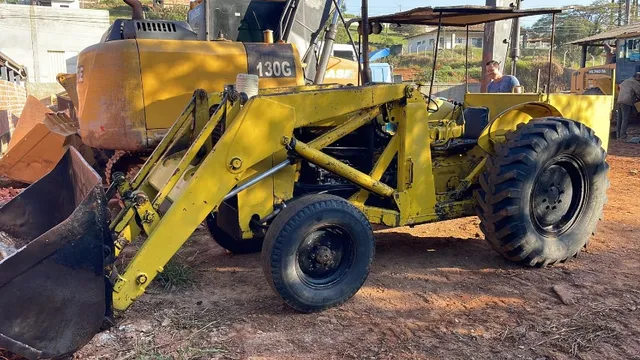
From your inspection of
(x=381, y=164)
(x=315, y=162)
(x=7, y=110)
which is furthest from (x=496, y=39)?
(x=7, y=110)

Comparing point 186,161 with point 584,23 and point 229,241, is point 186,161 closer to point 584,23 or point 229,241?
point 229,241

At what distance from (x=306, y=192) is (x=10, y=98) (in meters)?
12.0

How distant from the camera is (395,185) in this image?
16.4 ft

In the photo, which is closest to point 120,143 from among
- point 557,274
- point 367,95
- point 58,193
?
point 58,193

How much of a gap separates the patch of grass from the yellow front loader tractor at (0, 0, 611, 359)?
1.70ft

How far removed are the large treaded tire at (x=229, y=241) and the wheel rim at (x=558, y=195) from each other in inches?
102

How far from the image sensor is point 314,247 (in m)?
4.19

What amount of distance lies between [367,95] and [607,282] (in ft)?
7.98

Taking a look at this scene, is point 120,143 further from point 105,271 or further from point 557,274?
point 557,274

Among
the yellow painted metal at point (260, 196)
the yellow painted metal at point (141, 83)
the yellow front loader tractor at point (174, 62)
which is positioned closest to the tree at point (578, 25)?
the yellow front loader tractor at point (174, 62)

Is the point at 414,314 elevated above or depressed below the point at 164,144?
below

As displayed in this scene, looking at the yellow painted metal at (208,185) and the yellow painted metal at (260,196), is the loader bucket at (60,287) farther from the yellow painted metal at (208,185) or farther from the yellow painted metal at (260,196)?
the yellow painted metal at (260,196)

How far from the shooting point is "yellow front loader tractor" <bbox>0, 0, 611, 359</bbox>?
338cm

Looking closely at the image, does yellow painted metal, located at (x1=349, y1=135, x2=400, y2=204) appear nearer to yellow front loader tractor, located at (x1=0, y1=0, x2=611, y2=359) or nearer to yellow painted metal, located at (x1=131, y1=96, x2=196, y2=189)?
yellow front loader tractor, located at (x1=0, y1=0, x2=611, y2=359)
